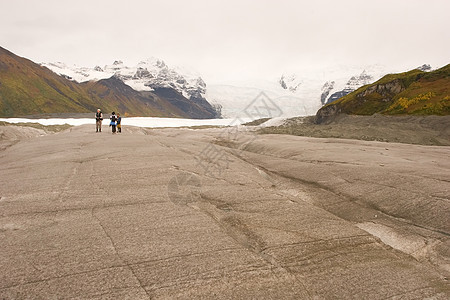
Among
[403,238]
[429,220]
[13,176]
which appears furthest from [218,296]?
[13,176]

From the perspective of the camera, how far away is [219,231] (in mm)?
8945

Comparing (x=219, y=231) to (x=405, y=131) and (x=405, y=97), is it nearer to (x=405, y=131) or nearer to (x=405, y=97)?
(x=405, y=131)

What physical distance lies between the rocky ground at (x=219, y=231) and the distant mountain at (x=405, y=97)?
34078mm

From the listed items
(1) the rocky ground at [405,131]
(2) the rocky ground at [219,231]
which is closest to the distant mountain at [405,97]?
(1) the rocky ground at [405,131]

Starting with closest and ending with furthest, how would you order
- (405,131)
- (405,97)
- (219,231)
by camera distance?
(219,231) < (405,131) < (405,97)

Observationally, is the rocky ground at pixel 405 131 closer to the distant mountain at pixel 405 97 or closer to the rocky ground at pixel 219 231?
the distant mountain at pixel 405 97

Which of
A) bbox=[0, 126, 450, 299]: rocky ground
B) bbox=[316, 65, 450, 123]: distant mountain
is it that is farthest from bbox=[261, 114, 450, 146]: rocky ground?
bbox=[0, 126, 450, 299]: rocky ground

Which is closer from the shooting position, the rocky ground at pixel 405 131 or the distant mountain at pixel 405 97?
the rocky ground at pixel 405 131

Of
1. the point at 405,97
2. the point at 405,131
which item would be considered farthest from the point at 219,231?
the point at 405,97

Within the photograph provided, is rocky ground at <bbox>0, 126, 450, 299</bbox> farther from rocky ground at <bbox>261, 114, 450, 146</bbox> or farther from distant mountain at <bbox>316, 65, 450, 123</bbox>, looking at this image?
distant mountain at <bbox>316, 65, 450, 123</bbox>

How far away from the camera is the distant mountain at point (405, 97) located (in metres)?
45.1

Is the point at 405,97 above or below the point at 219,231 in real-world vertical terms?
above

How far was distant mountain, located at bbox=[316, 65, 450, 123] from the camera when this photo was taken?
148ft

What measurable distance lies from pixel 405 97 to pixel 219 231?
54781 millimetres
